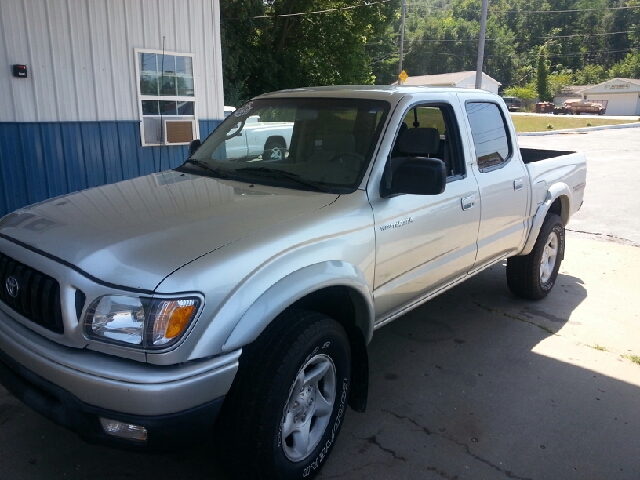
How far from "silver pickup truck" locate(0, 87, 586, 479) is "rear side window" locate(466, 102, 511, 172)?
12 centimetres

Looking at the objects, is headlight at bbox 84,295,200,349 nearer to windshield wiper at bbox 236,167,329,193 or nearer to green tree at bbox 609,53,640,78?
windshield wiper at bbox 236,167,329,193

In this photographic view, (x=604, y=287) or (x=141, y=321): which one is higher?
(x=141, y=321)

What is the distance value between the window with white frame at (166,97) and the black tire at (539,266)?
195 inches

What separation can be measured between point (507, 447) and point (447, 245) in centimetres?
129

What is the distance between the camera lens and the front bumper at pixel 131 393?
6.80 feet

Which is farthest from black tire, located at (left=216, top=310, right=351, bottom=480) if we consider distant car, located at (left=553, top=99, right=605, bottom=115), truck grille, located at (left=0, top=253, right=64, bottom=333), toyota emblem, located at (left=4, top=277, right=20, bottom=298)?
distant car, located at (left=553, top=99, right=605, bottom=115)

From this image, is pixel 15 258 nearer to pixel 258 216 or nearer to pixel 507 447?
pixel 258 216

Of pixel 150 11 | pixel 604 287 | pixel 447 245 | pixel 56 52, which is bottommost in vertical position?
pixel 604 287

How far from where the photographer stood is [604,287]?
18.9ft

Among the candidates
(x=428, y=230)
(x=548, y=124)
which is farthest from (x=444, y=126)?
(x=548, y=124)

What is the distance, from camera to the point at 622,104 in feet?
227

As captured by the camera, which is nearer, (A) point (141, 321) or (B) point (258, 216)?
(A) point (141, 321)

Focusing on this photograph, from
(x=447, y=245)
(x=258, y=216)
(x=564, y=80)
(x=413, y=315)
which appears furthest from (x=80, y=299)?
(x=564, y=80)

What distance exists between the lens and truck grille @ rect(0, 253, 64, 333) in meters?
2.30
